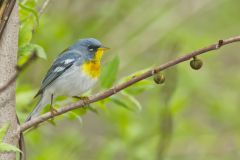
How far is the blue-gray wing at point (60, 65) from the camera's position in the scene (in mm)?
4855

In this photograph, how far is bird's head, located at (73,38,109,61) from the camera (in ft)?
17.5

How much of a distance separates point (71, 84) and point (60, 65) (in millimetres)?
271

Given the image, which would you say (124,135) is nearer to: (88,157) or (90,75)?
(88,157)

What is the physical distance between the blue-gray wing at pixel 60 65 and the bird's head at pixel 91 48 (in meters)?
0.08

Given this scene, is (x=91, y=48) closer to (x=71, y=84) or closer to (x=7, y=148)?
(x=71, y=84)

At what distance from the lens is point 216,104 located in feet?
22.0

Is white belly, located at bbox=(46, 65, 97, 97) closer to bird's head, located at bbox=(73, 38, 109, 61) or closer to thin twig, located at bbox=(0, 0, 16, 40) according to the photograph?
bird's head, located at bbox=(73, 38, 109, 61)

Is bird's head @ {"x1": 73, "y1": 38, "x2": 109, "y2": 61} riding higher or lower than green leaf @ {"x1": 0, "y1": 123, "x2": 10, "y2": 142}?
higher

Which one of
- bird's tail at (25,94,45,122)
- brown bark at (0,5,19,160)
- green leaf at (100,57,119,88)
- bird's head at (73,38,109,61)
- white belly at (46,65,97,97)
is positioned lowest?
brown bark at (0,5,19,160)

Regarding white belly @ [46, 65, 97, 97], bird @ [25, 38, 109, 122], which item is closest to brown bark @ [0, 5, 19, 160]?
bird @ [25, 38, 109, 122]

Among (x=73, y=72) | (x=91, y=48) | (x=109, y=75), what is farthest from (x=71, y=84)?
(x=109, y=75)

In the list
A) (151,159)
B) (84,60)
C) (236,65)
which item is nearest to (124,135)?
(151,159)

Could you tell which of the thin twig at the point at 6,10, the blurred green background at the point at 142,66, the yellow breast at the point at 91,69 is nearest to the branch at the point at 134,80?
the thin twig at the point at 6,10

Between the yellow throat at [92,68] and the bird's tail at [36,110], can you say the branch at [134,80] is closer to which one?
the bird's tail at [36,110]
